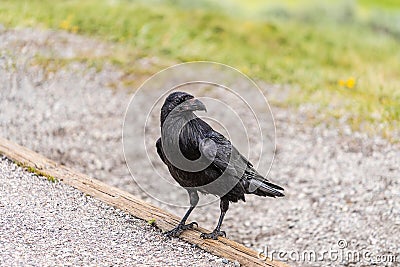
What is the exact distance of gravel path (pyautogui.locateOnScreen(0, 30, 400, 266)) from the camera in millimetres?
6109

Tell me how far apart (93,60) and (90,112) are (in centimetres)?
111

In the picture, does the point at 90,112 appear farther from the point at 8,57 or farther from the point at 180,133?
the point at 180,133

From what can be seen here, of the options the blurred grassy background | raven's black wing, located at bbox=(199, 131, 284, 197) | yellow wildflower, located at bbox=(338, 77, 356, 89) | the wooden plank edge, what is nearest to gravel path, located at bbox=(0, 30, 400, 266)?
the blurred grassy background

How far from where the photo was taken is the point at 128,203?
4.92 meters

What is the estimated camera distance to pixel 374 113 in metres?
8.34

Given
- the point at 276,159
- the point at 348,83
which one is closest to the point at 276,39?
the point at 348,83

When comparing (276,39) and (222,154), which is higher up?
(222,154)

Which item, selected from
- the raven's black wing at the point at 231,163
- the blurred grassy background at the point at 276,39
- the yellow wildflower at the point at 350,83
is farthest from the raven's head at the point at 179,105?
the yellow wildflower at the point at 350,83

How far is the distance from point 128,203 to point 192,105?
1.05 meters

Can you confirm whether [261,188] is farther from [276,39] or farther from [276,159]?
[276,39]

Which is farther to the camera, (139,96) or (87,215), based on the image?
(139,96)

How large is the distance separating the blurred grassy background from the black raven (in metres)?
3.93

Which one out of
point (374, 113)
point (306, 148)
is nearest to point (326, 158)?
point (306, 148)

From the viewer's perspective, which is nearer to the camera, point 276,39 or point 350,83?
point 350,83
